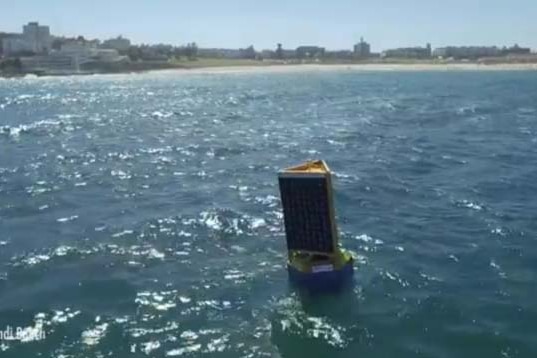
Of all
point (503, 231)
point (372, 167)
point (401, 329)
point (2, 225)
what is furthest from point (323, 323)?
point (372, 167)

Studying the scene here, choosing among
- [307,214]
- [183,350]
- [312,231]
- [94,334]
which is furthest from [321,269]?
[94,334]

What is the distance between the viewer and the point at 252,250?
75.3 feet

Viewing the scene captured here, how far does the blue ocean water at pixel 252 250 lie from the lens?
55.0ft

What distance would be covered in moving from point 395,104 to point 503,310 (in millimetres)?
67778

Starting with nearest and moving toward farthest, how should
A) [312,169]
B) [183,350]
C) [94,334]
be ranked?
1. [183,350]
2. [94,334]
3. [312,169]

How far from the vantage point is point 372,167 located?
38.4m

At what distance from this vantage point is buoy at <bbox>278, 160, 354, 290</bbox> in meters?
19.6

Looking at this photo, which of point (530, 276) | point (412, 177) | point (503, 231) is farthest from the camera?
point (412, 177)

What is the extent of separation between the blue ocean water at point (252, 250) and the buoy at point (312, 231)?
22.3 inches

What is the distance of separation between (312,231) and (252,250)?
3192mm

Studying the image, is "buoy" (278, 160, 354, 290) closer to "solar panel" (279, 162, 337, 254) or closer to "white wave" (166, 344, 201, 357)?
"solar panel" (279, 162, 337, 254)

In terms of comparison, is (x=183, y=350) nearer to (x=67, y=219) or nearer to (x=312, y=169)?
(x=312, y=169)

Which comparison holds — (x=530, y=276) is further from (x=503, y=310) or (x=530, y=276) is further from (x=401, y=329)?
(x=401, y=329)

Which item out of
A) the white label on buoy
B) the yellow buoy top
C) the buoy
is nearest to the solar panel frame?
the buoy
